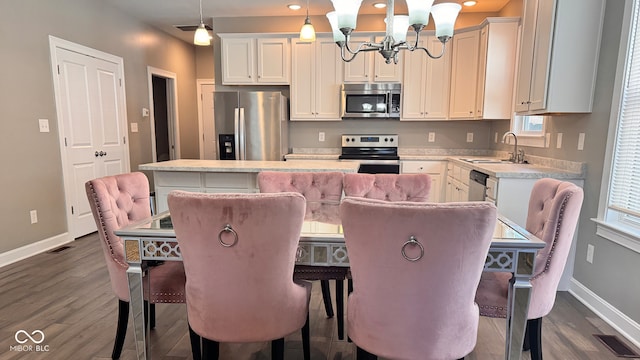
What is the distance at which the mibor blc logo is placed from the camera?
1929mm

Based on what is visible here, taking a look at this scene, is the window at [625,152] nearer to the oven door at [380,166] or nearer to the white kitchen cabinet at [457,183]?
the white kitchen cabinet at [457,183]

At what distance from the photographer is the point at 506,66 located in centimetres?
389

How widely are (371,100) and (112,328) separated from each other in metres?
3.62

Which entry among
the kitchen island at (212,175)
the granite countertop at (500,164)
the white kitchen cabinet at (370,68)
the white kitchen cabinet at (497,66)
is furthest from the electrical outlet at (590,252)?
the white kitchen cabinet at (370,68)

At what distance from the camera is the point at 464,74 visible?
4.29 metres

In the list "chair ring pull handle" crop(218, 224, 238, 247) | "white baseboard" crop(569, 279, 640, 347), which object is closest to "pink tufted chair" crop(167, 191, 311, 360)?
"chair ring pull handle" crop(218, 224, 238, 247)

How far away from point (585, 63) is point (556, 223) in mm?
1681

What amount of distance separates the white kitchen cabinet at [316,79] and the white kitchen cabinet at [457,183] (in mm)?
1593

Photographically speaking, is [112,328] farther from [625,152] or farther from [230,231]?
[625,152]

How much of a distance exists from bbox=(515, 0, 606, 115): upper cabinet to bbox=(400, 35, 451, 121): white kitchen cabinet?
174cm

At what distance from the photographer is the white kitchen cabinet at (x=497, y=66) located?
3807 mm

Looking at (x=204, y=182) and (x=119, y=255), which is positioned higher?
(x=204, y=182)

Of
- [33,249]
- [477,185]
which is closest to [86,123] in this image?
[33,249]

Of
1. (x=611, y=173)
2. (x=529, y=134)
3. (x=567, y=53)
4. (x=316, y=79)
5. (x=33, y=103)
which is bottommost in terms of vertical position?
(x=611, y=173)
